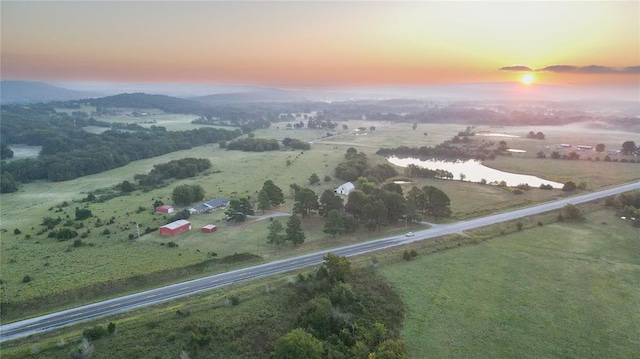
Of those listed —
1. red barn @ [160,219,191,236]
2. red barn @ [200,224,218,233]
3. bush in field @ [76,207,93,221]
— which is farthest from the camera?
bush in field @ [76,207,93,221]

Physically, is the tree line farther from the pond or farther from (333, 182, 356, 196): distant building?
the pond

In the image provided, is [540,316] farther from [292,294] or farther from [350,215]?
[350,215]

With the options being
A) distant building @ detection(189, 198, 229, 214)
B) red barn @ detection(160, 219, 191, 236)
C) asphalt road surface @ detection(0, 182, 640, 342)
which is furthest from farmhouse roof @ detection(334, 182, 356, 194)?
red barn @ detection(160, 219, 191, 236)

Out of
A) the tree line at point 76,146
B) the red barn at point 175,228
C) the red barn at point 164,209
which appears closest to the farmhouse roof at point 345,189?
the red barn at point 175,228

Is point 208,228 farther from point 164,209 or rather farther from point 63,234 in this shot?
point 63,234

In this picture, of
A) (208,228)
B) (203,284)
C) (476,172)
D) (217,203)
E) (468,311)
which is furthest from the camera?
(476,172)

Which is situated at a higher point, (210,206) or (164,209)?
(210,206)

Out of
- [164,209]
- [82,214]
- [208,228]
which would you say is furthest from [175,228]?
[82,214]
